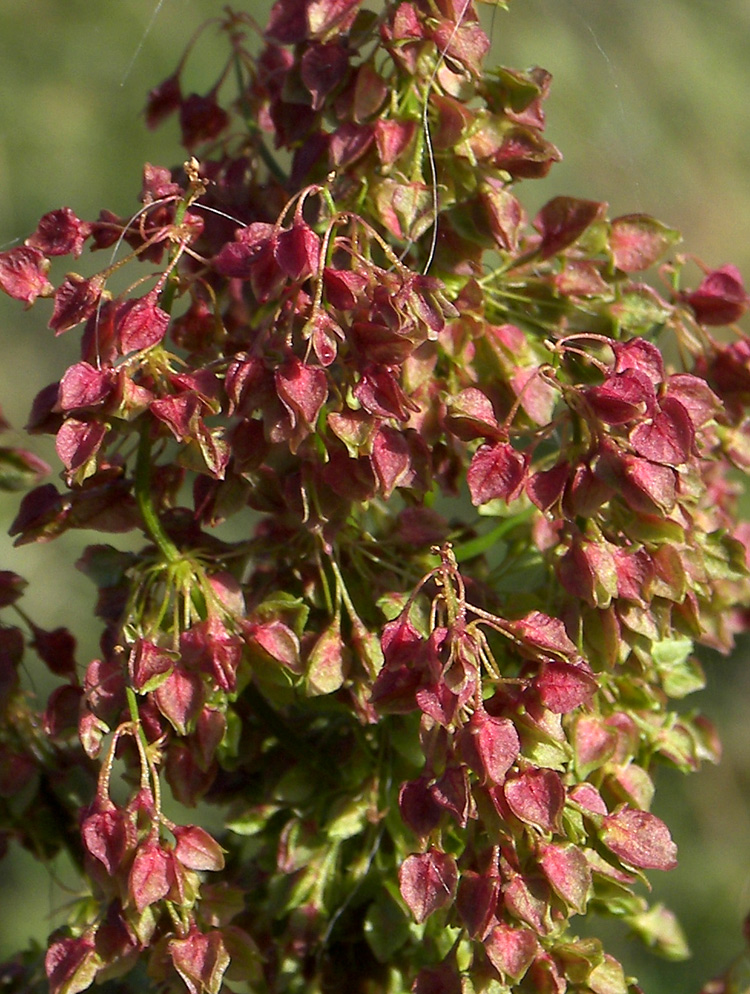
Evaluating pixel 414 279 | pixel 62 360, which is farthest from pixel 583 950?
pixel 62 360

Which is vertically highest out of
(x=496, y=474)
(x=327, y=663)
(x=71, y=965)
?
(x=496, y=474)

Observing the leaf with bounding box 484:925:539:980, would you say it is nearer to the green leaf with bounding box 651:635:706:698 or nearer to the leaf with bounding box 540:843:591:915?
the leaf with bounding box 540:843:591:915

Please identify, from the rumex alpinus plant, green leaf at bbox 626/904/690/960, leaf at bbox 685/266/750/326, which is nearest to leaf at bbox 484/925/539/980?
the rumex alpinus plant

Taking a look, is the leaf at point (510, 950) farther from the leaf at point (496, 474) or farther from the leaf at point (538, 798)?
the leaf at point (496, 474)

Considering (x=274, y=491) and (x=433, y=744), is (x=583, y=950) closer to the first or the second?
(x=433, y=744)

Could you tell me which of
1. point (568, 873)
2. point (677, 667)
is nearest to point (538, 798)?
point (568, 873)

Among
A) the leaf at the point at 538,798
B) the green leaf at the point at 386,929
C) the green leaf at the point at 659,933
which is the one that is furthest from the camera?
the green leaf at the point at 659,933

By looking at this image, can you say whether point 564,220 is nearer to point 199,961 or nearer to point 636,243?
point 636,243

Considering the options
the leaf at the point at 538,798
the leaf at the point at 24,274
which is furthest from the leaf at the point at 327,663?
the leaf at the point at 24,274
